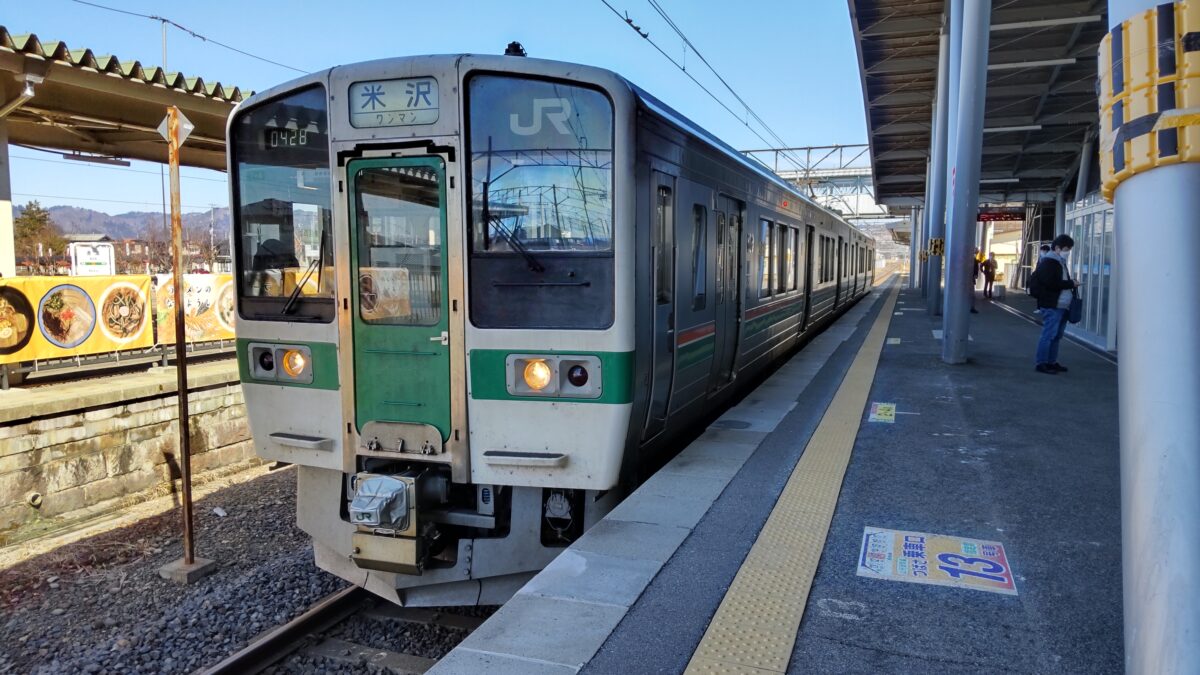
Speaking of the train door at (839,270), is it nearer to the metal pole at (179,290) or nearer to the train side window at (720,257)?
the train side window at (720,257)

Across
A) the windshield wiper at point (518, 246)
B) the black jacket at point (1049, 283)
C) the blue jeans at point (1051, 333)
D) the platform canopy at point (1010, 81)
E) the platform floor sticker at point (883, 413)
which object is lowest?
the platform floor sticker at point (883, 413)

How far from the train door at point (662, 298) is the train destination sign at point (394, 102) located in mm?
1326

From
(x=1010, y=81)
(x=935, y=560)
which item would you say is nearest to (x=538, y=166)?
(x=935, y=560)

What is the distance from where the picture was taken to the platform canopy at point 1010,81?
50.8 ft

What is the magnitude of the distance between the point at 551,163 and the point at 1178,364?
9.78 feet

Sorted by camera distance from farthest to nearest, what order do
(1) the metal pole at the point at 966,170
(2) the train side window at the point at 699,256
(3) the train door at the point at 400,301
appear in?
(1) the metal pole at the point at 966,170 < (2) the train side window at the point at 699,256 < (3) the train door at the point at 400,301

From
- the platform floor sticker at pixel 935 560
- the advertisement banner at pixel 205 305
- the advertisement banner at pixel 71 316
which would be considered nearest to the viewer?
the platform floor sticker at pixel 935 560

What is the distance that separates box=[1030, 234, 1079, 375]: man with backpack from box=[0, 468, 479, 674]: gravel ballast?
783cm

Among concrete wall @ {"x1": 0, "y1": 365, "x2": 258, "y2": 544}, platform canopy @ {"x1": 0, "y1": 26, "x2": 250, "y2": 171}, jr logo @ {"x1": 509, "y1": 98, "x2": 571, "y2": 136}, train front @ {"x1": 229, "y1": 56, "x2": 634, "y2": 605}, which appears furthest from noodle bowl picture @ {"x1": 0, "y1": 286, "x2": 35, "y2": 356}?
jr logo @ {"x1": 509, "y1": 98, "x2": 571, "y2": 136}

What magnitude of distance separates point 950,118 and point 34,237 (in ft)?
149

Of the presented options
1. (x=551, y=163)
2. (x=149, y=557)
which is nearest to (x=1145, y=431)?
(x=551, y=163)

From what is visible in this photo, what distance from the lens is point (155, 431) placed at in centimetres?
987

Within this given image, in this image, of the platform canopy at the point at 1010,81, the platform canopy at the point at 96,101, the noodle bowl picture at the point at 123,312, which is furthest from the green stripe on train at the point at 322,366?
the platform canopy at the point at 1010,81

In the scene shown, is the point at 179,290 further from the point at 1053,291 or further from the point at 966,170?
the point at 966,170
